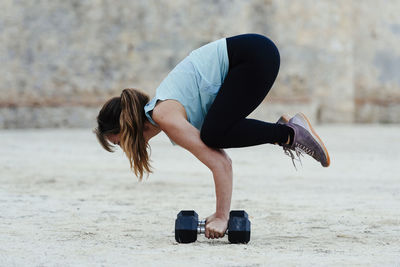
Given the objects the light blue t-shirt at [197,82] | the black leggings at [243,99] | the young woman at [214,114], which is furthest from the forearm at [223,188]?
the light blue t-shirt at [197,82]

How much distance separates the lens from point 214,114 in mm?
3039

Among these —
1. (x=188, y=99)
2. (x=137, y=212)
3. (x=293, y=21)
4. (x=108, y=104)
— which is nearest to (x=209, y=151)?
(x=188, y=99)

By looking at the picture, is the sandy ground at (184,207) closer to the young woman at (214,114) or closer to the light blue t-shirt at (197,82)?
the young woman at (214,114)

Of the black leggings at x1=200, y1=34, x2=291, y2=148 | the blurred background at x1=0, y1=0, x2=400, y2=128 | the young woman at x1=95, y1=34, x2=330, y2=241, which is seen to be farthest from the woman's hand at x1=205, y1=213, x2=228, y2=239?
the blurred background at x1=0, y1=0, x2=400, y2=128

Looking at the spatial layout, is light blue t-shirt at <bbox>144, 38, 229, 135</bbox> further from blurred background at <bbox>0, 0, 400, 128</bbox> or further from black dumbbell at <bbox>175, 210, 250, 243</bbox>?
blurred background at <bbox>0, 0, 400, 128</bbox>

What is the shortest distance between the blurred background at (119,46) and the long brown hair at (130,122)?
10268 millimetres

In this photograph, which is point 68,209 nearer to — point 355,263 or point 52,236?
point 52,236

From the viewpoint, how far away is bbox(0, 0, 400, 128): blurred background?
43.2ft

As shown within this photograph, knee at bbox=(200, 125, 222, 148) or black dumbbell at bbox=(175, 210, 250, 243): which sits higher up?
knee at bbox=(200, 125, 222, 148)

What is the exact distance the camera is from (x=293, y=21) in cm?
1464

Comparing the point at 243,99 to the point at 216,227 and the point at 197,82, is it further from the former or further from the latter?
the point at 216,227

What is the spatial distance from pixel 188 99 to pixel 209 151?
0.80 feet

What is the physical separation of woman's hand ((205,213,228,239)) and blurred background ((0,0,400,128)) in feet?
34.4

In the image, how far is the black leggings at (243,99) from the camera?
3049 mm
